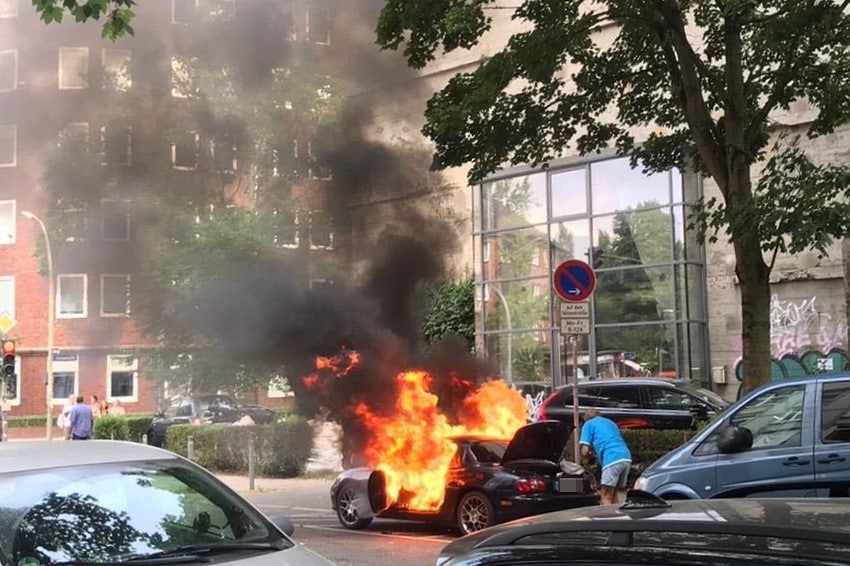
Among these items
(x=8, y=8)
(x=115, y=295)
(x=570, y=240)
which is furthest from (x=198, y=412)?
(x=570, y=240)

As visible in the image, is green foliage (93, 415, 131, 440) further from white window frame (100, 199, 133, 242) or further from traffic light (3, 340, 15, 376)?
white window frame (100, 199, 133, 242)

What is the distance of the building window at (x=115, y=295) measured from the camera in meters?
19.7

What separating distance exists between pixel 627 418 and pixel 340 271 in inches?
241

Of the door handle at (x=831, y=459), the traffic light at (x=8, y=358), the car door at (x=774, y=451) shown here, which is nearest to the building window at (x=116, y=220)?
the traffic light at (x=8, y=358)

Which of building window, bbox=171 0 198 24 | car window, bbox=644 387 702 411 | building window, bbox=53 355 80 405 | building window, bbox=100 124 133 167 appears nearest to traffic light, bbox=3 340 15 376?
building window, bbox=53 355 80 405

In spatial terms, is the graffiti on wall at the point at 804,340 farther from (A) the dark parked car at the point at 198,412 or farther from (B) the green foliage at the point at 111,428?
(B) the green foliage at the point at 111,428

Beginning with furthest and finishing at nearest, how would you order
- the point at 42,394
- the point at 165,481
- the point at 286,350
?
→ the point at 42,394
the point at 286,350
the point at 165,481

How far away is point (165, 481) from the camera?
4480 mm

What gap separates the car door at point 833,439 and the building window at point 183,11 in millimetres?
14435

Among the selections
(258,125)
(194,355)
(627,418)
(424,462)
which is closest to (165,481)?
(424,462)

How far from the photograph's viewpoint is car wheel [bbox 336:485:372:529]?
11250 millimetres

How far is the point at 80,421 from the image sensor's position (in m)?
17.9

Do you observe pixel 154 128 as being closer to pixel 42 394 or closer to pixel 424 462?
pixel 424 462

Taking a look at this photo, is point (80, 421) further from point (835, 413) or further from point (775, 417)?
point (835, 413)
